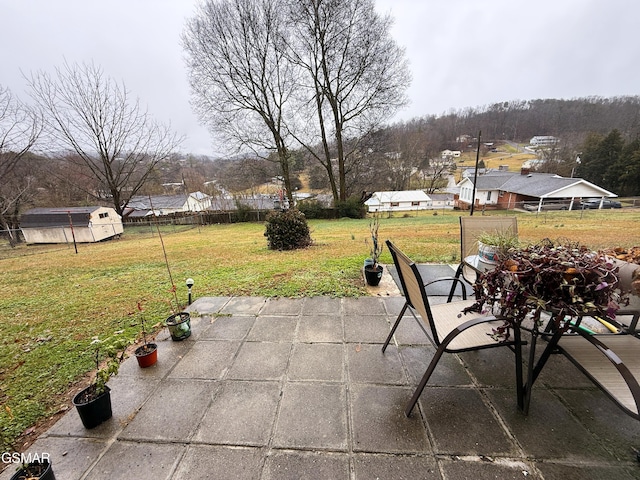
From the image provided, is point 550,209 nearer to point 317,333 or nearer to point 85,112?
point 317,333

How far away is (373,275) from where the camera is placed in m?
3.38

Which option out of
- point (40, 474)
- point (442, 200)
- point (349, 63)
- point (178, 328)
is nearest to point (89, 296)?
point (178, 328)

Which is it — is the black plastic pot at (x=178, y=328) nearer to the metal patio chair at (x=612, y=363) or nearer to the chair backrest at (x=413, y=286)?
the chair backrest at (x=413, y=286)

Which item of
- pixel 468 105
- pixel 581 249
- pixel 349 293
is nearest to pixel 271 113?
pixel 349 293

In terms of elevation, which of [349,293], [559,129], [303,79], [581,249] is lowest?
[349,293]

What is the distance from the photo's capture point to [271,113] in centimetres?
1541

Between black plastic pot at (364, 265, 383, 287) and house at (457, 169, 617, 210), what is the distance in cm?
2583

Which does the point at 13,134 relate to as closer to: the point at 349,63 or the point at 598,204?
the point at 349,63

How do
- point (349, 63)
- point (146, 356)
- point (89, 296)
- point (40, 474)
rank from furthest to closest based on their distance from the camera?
1. point (349, 63)
2. point (89, 296)
3. point (146, 356)
4. point (40, 474)

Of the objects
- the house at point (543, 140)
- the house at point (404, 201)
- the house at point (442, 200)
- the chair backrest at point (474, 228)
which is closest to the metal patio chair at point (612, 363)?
the chair backrest at point (474, 228)

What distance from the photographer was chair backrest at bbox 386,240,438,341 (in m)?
1.37

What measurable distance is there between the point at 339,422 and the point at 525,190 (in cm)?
3000

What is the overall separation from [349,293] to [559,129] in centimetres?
4250

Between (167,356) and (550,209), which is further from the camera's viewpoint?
(550,209)
